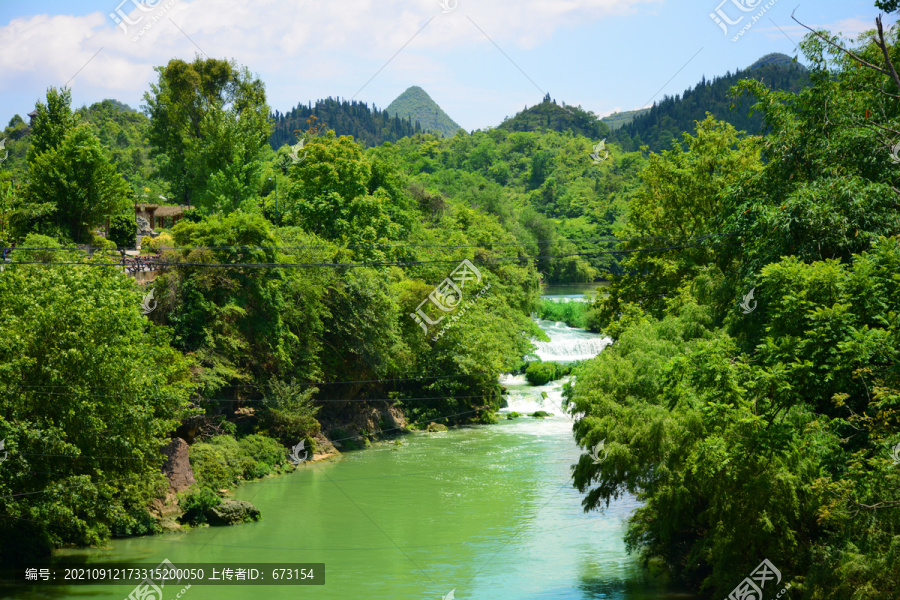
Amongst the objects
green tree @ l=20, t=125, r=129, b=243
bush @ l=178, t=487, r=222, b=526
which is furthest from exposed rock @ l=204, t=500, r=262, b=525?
green tree @ l=20, t=125, r=129, b=243

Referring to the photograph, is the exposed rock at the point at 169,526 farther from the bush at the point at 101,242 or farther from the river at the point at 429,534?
the bush at the point at 101,242

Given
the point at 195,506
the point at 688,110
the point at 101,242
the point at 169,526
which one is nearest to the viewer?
the point at 169,526

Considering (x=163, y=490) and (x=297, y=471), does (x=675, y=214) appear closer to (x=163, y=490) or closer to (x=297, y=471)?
(x=297, y=471)

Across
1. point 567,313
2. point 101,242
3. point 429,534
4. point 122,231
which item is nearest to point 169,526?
point 429,534

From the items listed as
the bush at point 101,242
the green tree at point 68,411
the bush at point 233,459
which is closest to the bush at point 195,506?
the bush at point 233,459

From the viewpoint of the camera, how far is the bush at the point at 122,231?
1586 inches

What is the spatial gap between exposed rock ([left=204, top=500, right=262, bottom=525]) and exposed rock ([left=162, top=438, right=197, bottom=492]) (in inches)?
52.2

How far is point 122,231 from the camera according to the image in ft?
135

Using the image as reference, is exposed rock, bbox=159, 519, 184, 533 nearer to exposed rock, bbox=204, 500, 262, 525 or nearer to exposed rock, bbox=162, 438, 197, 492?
exposed rock, bbox=204, 500, 262, 525

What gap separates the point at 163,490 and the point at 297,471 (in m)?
7.67

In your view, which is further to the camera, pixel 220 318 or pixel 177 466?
pixel 220 318

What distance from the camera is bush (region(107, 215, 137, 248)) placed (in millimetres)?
40281

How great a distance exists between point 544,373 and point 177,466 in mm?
27387

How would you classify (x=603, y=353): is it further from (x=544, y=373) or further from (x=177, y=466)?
(x=544, y=373)
